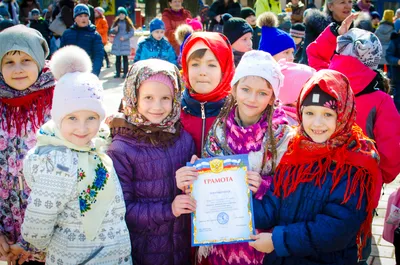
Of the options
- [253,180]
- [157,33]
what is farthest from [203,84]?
[157,33]

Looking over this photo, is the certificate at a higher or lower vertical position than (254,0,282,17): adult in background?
lower

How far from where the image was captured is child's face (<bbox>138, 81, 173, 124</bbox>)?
9.02ft

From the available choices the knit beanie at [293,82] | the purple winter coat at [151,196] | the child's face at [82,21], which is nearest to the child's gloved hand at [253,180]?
the purple winter coat at [151,196]

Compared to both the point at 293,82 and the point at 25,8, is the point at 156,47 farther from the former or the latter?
the point at 25,8

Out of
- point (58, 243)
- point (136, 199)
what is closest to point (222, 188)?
point (136, 199)

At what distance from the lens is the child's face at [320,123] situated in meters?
2.53

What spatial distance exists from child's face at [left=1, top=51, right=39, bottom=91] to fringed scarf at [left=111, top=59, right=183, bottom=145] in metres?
0.65

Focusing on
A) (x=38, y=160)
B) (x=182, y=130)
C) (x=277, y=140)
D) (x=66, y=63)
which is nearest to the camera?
(x=38, y=160)

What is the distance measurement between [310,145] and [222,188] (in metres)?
0.56

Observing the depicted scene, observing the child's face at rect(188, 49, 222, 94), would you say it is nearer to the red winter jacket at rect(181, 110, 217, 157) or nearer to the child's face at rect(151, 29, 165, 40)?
the red winter jacket at rect(181, 110, 217, 157)

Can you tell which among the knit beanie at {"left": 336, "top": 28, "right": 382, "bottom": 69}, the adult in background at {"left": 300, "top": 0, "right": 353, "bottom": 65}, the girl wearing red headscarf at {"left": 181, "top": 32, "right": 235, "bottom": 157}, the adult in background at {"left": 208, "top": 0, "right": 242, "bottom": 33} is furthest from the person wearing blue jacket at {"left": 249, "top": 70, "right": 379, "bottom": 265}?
the adult in background at {"left": 208, "top": 0, "right": 242, "bottom": 33}

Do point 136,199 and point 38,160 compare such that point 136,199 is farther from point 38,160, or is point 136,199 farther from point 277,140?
point 277,140

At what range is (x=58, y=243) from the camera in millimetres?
2518

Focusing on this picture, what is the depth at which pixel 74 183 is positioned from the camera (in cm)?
242
